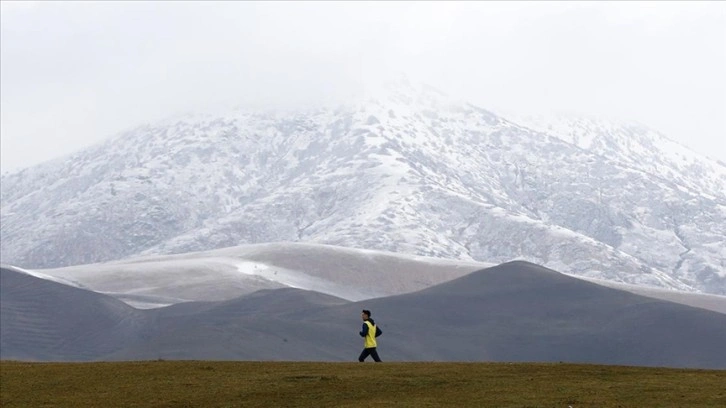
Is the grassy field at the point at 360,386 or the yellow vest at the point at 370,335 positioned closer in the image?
the grassy field at the point at 360,386

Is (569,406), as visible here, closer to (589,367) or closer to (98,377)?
(589,367)

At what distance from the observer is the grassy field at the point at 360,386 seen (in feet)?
161

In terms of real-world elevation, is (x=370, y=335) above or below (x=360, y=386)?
above

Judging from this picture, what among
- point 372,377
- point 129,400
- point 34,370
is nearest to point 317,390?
point 372,377

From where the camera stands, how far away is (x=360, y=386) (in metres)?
53.6

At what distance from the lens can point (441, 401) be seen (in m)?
49.1

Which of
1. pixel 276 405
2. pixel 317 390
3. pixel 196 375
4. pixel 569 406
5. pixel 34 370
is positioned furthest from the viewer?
pixel 34 370

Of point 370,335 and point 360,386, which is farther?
point 370,335

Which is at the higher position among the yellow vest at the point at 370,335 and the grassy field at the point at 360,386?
the yellow vest at the point at 370,335

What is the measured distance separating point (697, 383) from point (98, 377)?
24.2 metres

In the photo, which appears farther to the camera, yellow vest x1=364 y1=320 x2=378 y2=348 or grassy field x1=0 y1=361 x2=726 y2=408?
yellow vest x1=364 y1=320 x2=378 y2=348

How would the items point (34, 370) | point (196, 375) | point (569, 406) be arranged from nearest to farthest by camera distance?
point (569, 406) → point (196, 375) → point (34, 370)

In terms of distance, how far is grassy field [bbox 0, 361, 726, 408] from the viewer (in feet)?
161

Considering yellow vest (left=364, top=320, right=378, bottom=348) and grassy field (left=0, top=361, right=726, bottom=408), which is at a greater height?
yellow vest (left=364, top=320, right=378, bottom=348)
